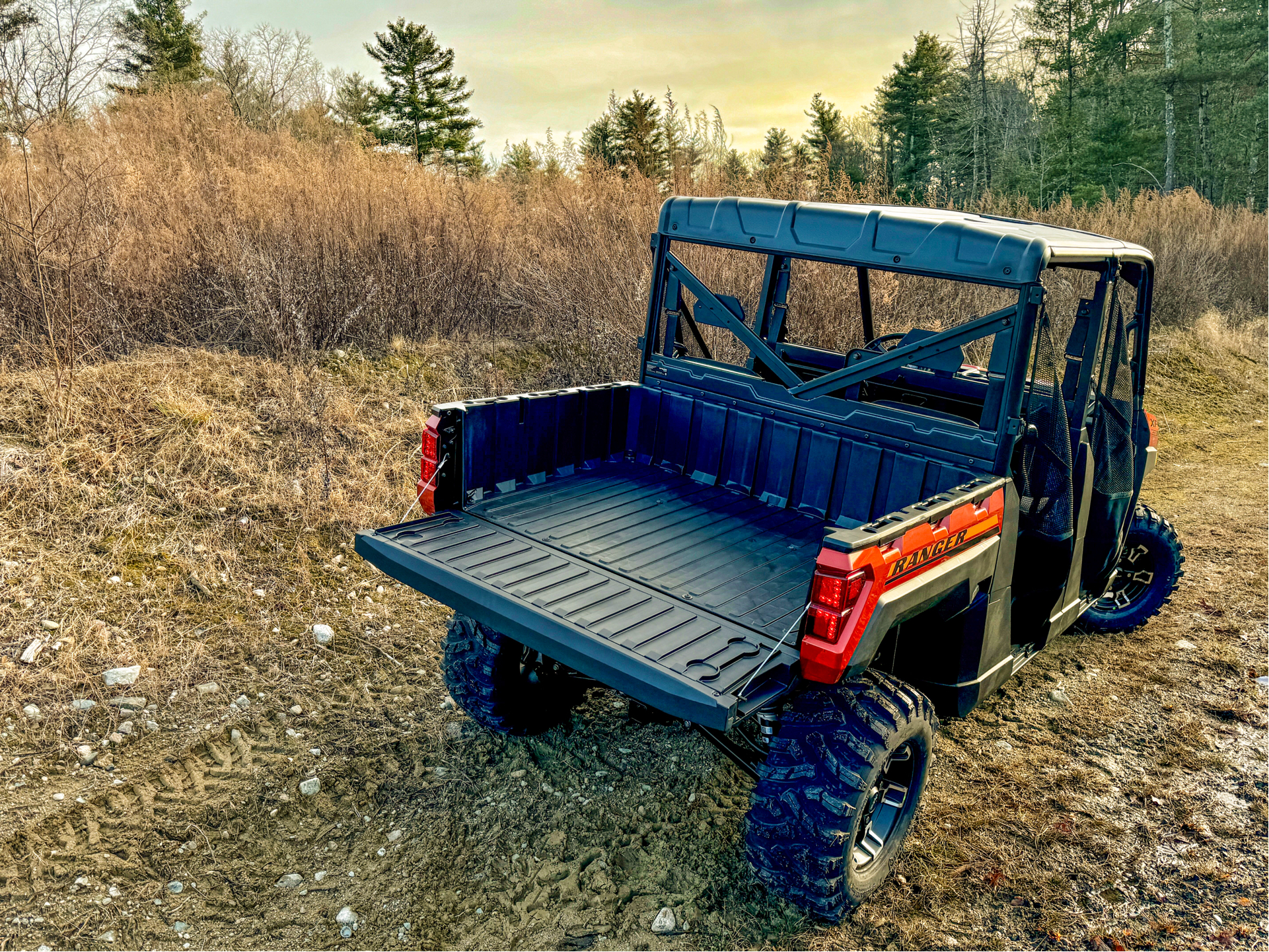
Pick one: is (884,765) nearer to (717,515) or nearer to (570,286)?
(717,515)

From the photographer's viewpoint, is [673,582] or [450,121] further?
[450,121]

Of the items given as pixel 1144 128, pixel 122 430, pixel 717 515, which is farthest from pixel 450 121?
pixel 717 515

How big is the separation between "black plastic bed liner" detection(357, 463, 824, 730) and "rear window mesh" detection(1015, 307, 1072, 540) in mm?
804

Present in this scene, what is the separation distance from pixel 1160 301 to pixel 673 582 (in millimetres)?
13905

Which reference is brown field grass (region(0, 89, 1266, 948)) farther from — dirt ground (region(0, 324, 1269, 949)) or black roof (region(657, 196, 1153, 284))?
black roof (region(657, 196, 1153, 284))

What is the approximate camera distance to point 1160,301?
537 inches

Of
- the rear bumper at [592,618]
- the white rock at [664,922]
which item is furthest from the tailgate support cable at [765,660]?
the white rock at [664,922]

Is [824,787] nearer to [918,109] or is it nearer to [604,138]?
[604,138]

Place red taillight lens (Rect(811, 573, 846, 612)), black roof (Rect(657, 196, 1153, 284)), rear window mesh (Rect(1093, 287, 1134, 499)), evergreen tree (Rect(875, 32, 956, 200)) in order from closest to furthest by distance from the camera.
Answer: red taillight lens (Rect(811, 573, 846, 612))
black roof (Rect(657, 196, 1153, 284))
rear window mesh (Rect(1093, 287, 1134, 499))
evergreen tree (Rect(875, 32, 956, 200))

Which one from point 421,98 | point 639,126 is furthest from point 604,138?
point 421,98

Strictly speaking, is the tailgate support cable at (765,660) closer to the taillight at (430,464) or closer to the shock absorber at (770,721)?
the shock absorber at (770,721)

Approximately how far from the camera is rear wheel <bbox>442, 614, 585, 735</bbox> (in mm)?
3254

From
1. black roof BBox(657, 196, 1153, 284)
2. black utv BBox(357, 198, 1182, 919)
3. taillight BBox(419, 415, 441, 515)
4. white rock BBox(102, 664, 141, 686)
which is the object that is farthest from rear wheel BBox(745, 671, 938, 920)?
white rock BBox(102, 664, 141, 686)

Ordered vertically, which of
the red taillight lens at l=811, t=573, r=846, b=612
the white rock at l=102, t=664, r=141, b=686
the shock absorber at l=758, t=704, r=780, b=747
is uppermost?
the red taillight lens at l=811, t=573, r=846, b=612
